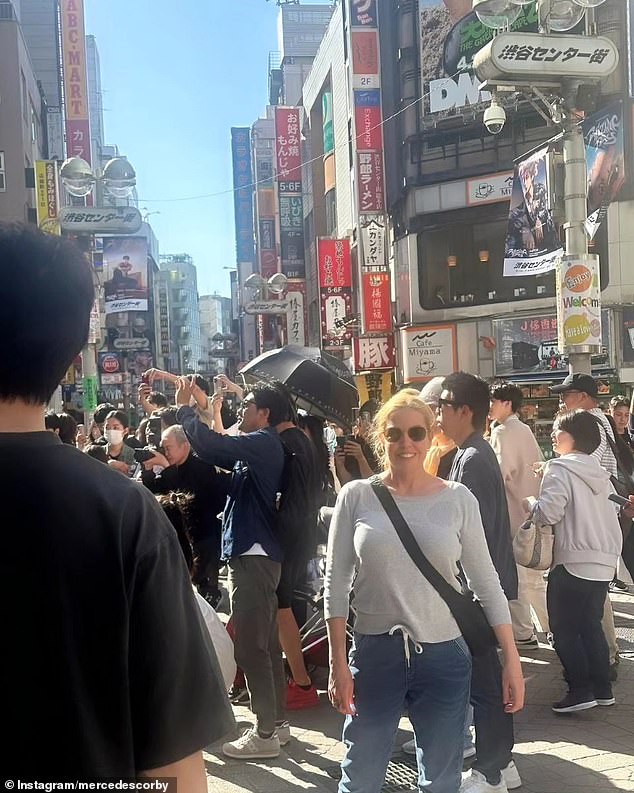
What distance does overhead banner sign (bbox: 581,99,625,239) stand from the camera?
54.2 feet

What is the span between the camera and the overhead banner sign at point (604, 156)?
16516 millimetres

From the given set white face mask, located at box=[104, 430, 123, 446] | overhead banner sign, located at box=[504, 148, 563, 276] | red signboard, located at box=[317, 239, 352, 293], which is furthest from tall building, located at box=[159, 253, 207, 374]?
white face mask, located at box=[104, 430, 123, 446]

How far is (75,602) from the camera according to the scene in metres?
1.46

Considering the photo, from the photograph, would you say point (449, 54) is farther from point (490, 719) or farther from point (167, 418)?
point (490, 719)

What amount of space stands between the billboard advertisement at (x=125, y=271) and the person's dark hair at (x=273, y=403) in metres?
31.7

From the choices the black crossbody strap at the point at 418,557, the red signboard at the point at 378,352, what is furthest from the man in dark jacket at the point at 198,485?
the red signboard at the point at 378,352

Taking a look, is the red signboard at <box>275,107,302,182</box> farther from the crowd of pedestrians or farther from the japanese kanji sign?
the crowd of pedestrians

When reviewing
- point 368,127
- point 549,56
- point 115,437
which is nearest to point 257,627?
point 115,437

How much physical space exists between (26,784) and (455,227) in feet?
91.4

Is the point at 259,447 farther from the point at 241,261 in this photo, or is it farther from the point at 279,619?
the point at 241,261

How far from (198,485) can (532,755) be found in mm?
3444

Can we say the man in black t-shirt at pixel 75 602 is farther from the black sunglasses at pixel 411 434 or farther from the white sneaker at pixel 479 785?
the white sneaker at pixel 479 785

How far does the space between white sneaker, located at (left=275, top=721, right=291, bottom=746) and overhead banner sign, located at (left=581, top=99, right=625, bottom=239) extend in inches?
465

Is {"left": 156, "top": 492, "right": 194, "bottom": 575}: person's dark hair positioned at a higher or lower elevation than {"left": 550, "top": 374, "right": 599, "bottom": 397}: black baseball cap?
lower
